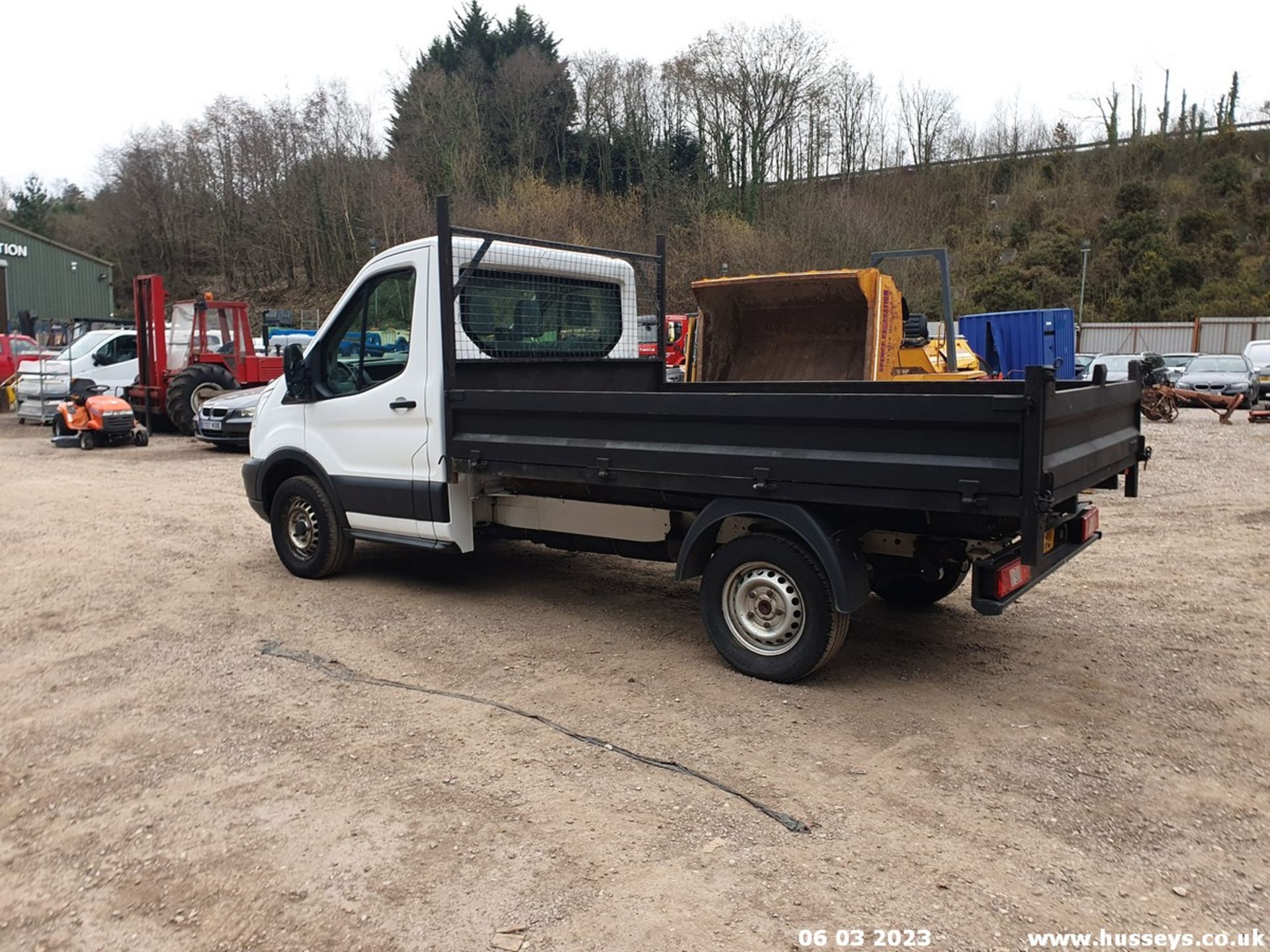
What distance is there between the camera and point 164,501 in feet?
36.3

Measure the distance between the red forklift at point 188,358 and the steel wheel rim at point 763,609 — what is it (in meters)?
14.5

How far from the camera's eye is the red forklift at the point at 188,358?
17297 millimetres

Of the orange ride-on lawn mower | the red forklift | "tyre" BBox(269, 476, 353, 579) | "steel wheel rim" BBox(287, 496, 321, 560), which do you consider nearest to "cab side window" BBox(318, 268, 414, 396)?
"tyre" BBox(269, 476, 353, 579)

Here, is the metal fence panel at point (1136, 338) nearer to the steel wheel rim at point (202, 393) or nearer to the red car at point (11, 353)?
the steel wheel rim at point (202, 393)

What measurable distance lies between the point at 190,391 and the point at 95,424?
1.76m

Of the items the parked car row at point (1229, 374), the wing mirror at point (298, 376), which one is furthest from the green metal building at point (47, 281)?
the parked car row at point (1229, 374)

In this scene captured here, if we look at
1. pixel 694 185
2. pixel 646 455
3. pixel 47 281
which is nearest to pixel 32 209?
pixel 47 281

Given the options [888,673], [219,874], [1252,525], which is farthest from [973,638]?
[1252,525]

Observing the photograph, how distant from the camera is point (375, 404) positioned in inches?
255

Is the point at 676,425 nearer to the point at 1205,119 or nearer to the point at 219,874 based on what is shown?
the point at 219,874

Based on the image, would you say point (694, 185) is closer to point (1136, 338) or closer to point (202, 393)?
point (1136, 338)

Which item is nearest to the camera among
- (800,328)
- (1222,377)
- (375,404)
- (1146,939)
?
(1146,939)

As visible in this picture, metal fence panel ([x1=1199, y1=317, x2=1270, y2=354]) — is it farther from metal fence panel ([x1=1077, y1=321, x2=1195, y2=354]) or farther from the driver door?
the driver door

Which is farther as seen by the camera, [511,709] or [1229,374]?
[1229,374]
